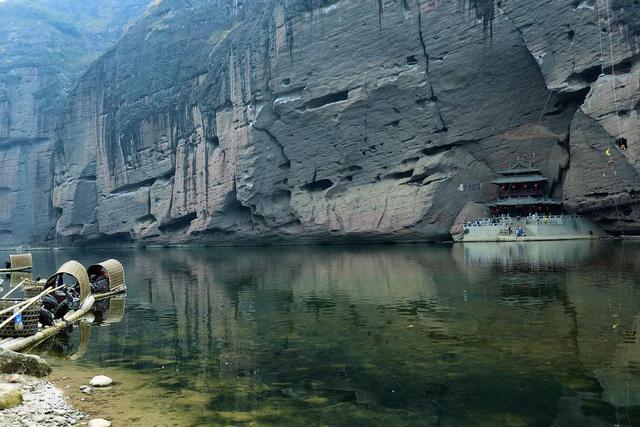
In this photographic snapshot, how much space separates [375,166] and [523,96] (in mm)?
16413

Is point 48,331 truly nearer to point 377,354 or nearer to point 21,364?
point 21,364

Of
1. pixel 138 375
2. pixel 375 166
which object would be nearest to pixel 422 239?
pixel 375 166

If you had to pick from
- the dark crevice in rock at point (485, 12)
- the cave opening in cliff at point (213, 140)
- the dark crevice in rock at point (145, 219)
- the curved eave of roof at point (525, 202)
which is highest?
the dark crevice in rock at point (485, 12)

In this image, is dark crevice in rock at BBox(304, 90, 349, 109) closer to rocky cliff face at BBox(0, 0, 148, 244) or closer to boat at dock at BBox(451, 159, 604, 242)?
boat at dock at BBox(451, 159, 604, 242)

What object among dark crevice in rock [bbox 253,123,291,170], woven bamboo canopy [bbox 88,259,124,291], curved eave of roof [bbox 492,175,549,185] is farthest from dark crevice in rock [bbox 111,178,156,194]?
woven bamboo canopy [bbox 88,259,124,291]

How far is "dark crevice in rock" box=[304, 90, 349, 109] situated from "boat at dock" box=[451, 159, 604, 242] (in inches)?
738

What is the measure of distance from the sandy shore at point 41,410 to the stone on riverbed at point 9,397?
0.11m

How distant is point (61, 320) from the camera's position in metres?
18.7

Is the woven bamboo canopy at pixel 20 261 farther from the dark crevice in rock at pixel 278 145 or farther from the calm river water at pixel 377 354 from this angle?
the dark crevice in rock at pixel 278 145

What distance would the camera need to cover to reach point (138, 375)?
39.7 ft

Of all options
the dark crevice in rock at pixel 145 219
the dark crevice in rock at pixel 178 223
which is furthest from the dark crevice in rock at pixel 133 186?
the dark crevice in rock at pixel 178 223

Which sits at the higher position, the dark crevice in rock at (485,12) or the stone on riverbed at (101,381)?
the dark crevice in rock at (485,12)

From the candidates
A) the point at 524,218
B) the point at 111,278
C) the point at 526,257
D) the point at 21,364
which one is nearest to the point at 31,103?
the point at 111,278

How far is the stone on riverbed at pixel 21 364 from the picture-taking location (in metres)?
11.7
